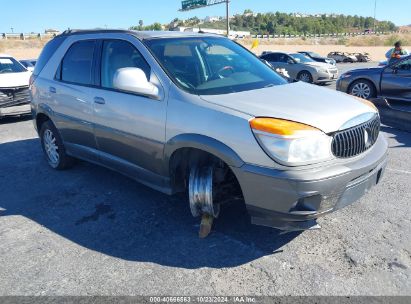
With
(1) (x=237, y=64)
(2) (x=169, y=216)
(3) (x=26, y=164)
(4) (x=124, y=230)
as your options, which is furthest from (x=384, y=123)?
(3) (x=26, y=164)

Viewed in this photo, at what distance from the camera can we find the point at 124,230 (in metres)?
3.59

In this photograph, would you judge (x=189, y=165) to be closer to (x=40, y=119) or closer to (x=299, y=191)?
(x=299, y=191)

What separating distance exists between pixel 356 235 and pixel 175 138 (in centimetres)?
187

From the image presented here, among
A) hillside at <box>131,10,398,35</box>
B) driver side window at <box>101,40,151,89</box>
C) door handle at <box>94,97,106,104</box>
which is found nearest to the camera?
driver side window at <box>101,40,151,89</box>

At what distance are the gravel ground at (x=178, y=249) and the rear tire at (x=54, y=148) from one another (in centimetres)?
69

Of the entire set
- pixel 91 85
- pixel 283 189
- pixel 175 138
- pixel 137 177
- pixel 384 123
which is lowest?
pixel 384 123

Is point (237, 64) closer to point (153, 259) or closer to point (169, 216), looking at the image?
point (169, 216)

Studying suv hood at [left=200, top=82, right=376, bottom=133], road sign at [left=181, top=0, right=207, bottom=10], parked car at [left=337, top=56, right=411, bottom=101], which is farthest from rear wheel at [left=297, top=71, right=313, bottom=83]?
road sign at [left=181, top=0, right=207, bottom=10]

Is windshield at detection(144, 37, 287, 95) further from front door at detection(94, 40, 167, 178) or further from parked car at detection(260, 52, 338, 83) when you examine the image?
parked car at detection(260, 52, 338, 83)

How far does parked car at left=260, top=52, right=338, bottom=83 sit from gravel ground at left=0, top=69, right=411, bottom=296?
12.8 meters

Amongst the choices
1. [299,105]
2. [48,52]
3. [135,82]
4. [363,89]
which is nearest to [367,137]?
[299,105]

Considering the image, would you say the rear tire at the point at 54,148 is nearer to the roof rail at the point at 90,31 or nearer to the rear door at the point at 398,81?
the roof rail at the point at 90,31

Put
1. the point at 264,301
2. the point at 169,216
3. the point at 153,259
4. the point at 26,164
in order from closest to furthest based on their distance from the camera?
the point at 264,301 < the point at 153,259 < the point at 169,216 < the point at 26,164

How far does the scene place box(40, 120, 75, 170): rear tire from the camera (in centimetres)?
514
